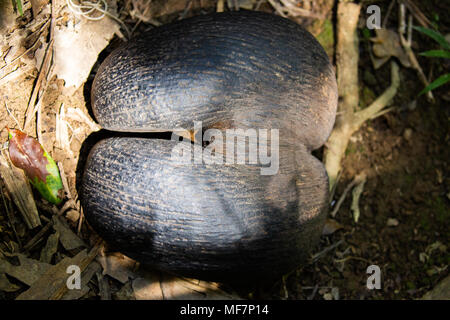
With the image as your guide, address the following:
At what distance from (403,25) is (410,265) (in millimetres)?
2319

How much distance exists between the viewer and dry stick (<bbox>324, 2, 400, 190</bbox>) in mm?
4000

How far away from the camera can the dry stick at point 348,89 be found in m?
4.00

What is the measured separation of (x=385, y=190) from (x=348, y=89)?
102 centimetres

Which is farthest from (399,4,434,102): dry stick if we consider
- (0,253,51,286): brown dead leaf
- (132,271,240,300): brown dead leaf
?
(0,253,51,286): brown dead leaf

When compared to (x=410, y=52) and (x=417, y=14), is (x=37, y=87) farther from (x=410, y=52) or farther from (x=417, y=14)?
(x=417, y=14)

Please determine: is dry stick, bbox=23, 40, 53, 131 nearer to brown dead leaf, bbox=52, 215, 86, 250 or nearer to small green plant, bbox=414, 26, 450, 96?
brown dead leaf, bbox=52, 215, 86, 250

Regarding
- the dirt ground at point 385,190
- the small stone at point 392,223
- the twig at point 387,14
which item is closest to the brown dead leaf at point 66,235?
the dirt ground at point 385,190

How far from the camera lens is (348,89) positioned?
4.07 metres

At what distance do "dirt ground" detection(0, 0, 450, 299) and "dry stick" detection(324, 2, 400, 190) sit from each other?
0.34 feet

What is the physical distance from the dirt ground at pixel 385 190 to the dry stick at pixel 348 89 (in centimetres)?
10

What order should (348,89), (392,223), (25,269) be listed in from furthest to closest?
(348,89) → (392,223) → (25,269)

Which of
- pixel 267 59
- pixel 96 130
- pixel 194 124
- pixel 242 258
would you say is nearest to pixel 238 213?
pixel 242 258

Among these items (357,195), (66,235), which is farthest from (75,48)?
(357,195)
